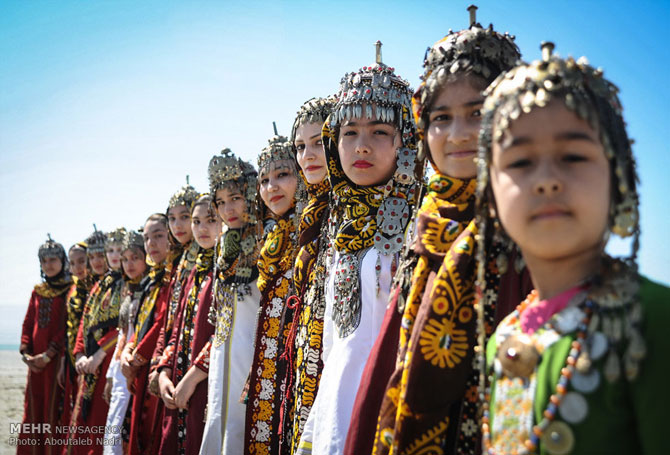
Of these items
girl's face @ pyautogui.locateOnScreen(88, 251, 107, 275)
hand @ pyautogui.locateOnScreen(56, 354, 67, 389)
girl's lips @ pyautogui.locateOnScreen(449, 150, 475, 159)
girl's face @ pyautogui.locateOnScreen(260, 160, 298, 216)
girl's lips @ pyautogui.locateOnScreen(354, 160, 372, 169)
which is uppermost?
girl's face @ pyautogui.locateOnScreen(88, 251, 107, 275)

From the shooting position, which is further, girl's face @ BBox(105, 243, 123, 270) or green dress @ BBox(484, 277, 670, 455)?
girl's face @ BBox(105, 243, 123, 270)

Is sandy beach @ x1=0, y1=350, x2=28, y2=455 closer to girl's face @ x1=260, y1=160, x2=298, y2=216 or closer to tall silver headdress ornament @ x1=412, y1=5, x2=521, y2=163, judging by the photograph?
girl's face @ x1=260, y1=160, x2=298, y2=216

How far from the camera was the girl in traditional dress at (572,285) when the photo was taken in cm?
110

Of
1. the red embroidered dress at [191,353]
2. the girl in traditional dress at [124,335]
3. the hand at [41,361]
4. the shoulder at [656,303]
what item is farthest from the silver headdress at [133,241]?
the shoulder at [656,303]

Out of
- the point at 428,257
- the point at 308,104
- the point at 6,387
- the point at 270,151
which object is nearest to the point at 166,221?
the point at 270,151

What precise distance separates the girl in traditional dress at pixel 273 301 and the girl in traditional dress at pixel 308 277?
0.24 meters

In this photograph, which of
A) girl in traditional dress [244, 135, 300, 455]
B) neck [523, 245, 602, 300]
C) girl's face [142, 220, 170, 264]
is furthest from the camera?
girl's face [142, 220, 170, 264]

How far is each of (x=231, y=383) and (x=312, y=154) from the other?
181 cm

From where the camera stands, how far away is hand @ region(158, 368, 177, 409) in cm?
475

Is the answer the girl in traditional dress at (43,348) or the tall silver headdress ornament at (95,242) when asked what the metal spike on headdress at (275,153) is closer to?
the tall silver headdress ornament at (95,242)

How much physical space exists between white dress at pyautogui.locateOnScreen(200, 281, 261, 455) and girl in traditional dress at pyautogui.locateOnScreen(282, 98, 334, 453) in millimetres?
776

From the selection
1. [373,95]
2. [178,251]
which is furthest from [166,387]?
[373,95]

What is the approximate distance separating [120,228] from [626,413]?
316 inches

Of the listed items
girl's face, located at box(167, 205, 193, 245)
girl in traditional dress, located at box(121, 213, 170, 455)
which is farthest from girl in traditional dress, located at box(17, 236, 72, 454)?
girl's face, located at box(167, 205, 193, 245)
